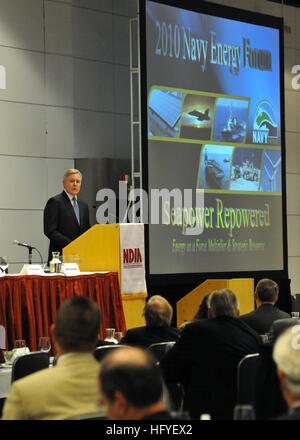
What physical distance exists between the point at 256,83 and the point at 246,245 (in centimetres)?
206

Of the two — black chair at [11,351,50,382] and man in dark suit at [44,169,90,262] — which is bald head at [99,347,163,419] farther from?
man in dark suit at [44,169,90,262]

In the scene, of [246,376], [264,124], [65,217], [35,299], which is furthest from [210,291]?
[246,376]

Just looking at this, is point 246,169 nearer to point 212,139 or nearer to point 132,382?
point 212,139

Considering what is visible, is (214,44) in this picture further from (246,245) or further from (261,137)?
(246,245)

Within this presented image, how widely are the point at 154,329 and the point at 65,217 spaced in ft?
8.50

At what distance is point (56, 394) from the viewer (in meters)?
2.36

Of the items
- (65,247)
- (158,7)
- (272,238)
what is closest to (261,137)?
(272,238)

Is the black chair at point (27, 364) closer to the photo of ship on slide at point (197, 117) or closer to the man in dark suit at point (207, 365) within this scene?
the man in dark suit at point (207, 365)

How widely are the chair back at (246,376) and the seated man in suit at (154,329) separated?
91 centimetres

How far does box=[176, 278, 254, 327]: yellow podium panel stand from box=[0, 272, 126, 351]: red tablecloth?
2.85 meters

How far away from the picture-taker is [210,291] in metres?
9.23

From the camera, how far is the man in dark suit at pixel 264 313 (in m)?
5.73

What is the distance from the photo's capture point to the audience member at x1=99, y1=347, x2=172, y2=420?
6.10 feet


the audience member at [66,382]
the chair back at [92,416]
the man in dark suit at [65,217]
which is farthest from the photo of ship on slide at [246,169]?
the chair back at [92,416]
